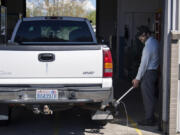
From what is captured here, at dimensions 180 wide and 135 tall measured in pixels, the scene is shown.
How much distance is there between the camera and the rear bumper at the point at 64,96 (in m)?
6.15

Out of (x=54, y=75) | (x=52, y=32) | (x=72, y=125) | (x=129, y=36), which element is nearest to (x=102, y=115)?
(x=72, y=125)

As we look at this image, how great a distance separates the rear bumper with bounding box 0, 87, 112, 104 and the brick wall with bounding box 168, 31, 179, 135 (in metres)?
1.25

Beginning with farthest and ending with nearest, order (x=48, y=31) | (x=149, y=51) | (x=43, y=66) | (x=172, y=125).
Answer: (x=48, y=31) → (x=149, y=51) → (x=172, y=125) → (x=43, y=66)

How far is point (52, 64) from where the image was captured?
20.5ft

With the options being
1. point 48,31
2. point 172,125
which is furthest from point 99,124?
point 48,31

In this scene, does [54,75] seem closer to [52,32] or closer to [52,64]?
[52,64]

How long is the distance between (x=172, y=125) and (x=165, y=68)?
100 centimetres

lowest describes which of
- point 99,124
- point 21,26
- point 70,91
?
point 99,124

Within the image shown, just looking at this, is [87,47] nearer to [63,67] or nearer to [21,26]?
[63,67]

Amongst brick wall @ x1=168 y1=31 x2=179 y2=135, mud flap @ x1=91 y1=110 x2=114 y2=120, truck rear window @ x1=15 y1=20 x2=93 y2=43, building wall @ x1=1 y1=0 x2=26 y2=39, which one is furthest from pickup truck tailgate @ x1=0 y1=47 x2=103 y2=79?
building wall @ x1=1 y1=0 x2=26 y2=39

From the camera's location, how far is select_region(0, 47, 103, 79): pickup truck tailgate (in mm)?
6148

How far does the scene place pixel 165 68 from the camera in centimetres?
708

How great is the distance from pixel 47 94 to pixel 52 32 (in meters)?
2.39

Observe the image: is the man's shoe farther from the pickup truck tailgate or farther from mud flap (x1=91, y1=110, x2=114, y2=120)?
the pickup truck tailgate
